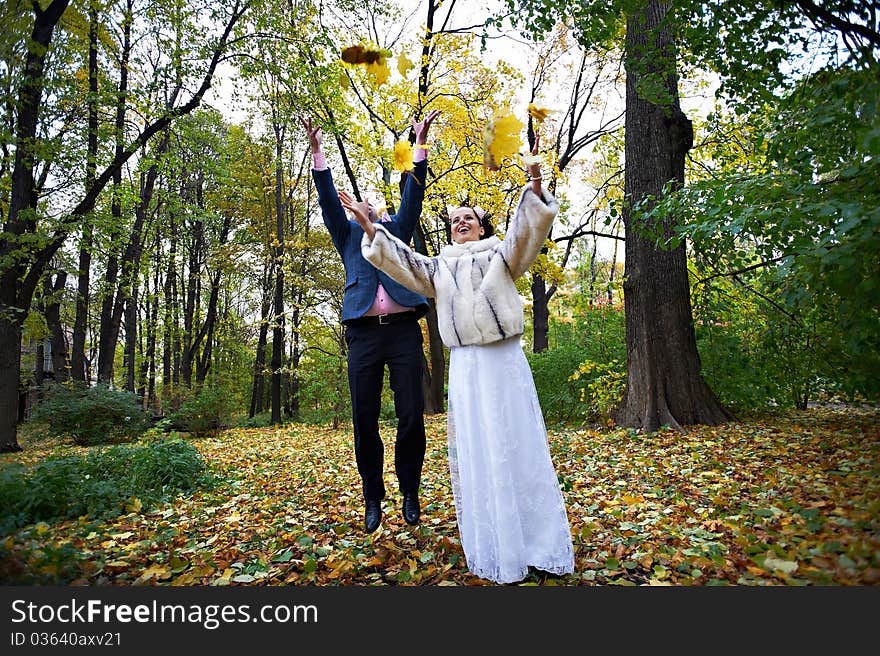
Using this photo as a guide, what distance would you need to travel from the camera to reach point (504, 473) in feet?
7.36

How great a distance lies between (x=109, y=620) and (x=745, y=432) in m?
5.46

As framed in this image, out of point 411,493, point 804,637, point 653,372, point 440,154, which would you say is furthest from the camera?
point 440,154

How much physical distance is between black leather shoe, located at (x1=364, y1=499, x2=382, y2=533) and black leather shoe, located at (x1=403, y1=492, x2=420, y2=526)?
17 cm

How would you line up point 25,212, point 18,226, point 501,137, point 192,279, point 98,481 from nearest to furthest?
point 501,137
point 98,481
point 18,226
point 25,212
point 192,279


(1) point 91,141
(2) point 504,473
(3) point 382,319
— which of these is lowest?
(2) point 504,473

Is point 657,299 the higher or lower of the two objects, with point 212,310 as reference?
lower

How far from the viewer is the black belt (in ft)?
9.87

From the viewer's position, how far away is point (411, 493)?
10.2 feet

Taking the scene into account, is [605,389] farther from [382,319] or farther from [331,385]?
[331,385]

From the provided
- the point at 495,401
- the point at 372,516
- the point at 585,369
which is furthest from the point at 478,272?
the point at 585,369

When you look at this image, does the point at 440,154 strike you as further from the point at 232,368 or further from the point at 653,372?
the point at 232,368

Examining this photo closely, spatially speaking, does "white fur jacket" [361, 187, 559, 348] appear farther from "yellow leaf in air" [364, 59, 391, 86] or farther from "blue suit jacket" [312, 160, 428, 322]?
"yellow leaf in air" [364, 59, 391, 86]

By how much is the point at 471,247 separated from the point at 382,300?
30.6 inches

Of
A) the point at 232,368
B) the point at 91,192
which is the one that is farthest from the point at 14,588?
the point at 232,368
